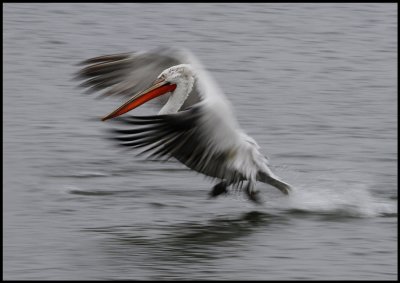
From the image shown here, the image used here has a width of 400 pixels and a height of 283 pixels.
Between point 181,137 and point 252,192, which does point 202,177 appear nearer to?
point 252,192

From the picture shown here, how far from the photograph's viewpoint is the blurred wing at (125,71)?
8.65 metres

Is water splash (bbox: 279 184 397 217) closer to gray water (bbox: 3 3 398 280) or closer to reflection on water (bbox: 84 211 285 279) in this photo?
gray water (bbox: 3 3 398 280)

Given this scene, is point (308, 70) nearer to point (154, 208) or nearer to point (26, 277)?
point (154, 208)

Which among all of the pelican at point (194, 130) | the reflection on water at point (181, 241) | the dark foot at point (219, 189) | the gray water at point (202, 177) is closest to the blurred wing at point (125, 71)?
the pelican at point (194, 130)

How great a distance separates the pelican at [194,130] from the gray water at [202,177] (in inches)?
11.5

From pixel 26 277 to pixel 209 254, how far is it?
114 centimetres

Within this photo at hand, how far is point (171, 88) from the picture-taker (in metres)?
8.09

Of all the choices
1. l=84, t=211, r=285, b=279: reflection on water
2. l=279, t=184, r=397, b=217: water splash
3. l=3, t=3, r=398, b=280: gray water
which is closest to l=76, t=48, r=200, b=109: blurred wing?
l=3, t=3, r=398, b=280: gray water

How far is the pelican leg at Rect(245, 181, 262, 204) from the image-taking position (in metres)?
7.68

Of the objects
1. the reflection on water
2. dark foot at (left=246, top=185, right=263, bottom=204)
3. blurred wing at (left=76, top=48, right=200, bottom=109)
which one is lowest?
the reflection on water

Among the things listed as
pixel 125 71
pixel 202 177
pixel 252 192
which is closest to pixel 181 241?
pixel 252 192

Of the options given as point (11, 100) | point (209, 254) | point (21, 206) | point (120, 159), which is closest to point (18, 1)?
point (11, 100)

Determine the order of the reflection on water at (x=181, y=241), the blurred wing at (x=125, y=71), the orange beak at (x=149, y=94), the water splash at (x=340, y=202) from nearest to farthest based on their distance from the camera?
the reflection on water at (x=181, y=241) < the water splash at (x=340, y=202) < the orange beak at (x=149, y=94) < the blurred wing at (x=125, y=71)

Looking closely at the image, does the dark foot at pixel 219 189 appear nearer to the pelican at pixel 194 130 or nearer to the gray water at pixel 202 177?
the pelican at pixel 194 130
